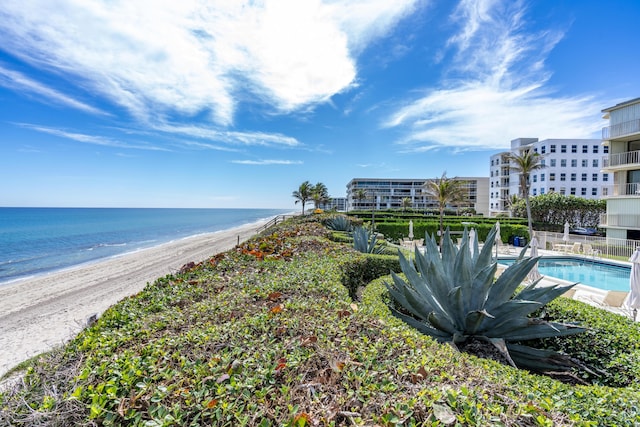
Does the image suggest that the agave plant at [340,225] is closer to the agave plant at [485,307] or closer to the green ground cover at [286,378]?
the agave plant at [485,307]

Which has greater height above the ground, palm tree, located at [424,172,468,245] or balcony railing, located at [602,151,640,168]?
balcony railing, located at [602,151,640,168]

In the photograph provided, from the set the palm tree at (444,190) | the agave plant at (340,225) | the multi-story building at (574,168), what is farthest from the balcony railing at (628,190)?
the multi-story building at (574,168)

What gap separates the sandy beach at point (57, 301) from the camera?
9603 millimetres

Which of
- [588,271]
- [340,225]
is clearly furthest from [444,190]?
[588,271]

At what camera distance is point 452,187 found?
71.4ft

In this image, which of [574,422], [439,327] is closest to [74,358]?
[574,422]

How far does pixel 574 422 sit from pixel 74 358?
3272 millimetres

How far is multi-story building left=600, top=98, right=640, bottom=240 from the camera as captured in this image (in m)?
19.4

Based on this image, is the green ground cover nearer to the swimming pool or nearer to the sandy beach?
the sandy beach

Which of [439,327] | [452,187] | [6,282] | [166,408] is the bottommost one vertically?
[6,282]

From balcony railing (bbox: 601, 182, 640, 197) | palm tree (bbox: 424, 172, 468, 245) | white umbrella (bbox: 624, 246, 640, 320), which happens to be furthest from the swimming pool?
balcony railing (bbox: 601, 182, 640, 197)

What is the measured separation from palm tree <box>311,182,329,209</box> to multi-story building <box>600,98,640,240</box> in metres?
44.1

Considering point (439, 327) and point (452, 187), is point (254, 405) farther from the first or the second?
point (452, 187)

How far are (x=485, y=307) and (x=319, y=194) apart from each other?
213 ft
